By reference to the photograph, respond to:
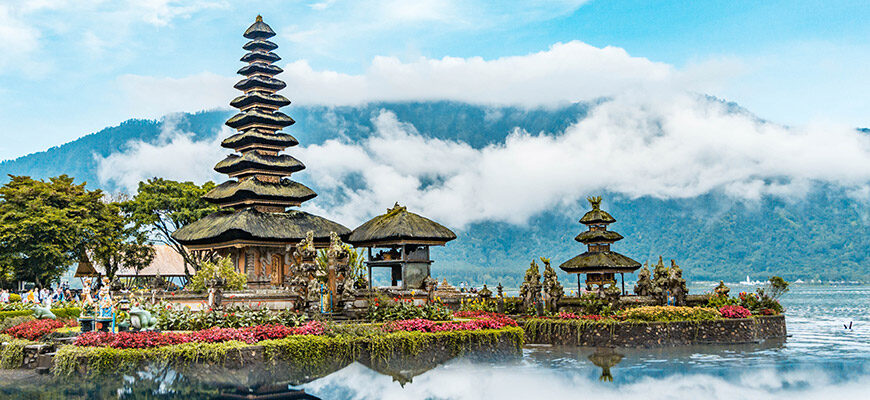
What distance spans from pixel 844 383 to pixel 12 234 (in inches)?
1767

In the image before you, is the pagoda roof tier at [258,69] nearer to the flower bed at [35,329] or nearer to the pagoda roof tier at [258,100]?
the pagoda roof tier at [258,100]

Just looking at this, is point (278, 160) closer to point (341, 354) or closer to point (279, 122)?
point (279, 122)

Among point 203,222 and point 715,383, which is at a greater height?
point 203,222

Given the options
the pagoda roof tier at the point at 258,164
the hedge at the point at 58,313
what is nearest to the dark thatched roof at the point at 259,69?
the pagoda roof tier at the point at 258,164

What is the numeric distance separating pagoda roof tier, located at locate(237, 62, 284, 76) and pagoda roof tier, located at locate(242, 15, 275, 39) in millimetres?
2393

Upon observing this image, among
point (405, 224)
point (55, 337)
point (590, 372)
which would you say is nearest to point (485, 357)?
point (590, 372)

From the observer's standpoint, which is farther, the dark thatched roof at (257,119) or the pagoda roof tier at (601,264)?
the dark thatched roof at (257,119)

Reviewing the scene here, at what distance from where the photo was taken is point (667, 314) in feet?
120

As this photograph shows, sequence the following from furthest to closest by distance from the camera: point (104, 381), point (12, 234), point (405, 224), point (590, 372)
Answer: point (12, 234), point (405, 224), point (590, 372), point (104, 381)

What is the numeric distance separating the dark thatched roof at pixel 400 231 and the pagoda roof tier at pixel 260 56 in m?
17.8

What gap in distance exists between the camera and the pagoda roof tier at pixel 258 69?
54412mm

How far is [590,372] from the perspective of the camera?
29.1 meters

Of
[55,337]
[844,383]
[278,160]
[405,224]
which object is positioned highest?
[278,160]

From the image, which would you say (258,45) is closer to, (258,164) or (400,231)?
(258,164)
